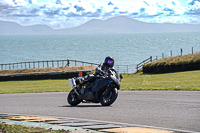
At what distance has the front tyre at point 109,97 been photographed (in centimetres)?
1148

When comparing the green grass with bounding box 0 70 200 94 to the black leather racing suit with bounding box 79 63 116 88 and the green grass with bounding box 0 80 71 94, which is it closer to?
the green grass with bounding box 0 80 71 94

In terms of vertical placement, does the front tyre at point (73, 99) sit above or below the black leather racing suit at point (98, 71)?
below

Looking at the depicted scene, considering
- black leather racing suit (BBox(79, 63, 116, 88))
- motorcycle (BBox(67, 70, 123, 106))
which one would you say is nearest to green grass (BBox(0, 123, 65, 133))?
motorcycle (BBox(67, 70, 123, 106))

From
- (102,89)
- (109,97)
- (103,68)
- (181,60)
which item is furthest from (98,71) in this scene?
(181,60)

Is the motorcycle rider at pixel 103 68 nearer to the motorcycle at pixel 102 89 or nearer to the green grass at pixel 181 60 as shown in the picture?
the motorcycle at pixel 102 89

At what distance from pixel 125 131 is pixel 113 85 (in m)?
4.07

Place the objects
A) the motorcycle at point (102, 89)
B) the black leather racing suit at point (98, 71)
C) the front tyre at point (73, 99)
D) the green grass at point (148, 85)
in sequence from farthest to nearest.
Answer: the green grass at point (148, 85) → the front tyre at point (73, 99) → the black leather racing suit at point (98, 71) → the motorcycle at point (102, 89)

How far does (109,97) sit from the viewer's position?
11.7 metres

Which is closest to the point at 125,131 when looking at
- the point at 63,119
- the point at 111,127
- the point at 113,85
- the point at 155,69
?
the point at 111,127

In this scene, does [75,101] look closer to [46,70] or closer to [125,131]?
[125,131]

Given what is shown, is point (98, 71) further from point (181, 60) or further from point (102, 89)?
point (181, 60)

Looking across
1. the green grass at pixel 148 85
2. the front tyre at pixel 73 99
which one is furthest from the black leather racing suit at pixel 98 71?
the green grass at pixel 148 85

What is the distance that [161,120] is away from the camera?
8.76 m

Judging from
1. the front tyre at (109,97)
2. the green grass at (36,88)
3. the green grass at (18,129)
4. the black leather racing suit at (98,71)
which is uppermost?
the black leather racing suit at (98,71)
